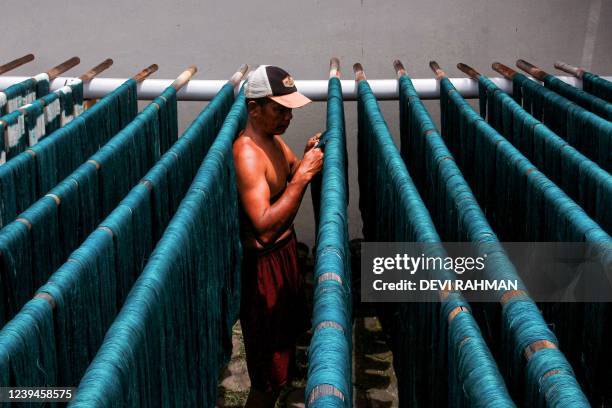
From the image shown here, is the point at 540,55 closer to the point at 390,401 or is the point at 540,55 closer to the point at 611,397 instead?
the point at 390,401

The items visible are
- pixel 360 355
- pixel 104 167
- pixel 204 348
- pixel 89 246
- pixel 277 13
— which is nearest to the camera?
pixel 89 246

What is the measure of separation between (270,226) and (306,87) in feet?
3.39

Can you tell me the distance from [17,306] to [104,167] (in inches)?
22.8

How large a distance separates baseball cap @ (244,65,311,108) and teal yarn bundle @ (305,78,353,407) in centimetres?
69

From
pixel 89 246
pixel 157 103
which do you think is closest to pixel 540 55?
pixel 157 103

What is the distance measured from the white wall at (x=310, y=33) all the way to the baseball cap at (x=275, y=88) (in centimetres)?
215

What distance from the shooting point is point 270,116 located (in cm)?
284

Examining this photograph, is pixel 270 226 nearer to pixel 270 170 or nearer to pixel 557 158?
pixel 270 170

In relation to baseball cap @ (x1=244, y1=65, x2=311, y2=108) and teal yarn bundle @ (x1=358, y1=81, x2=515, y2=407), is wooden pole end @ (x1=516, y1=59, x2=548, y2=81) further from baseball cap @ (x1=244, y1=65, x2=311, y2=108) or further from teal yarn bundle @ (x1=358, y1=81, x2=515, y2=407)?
baseball cap @ (x1=244, y1=65, x2=311, y2=108)

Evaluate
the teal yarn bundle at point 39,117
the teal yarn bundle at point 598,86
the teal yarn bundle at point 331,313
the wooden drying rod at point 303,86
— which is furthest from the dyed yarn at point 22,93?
the teal yarn bundle at point 598,86

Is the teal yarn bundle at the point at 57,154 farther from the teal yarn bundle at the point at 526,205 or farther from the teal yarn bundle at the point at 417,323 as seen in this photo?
the teal yarn bundle at the point at 526,205

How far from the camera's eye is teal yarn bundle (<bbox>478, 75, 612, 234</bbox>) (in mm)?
1854

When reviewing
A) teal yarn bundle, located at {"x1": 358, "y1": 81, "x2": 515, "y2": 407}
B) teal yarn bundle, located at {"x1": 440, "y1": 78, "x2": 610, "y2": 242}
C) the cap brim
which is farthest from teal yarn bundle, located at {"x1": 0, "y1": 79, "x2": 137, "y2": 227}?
teal yarn bundle, located at {"x1": 440, "y1": 78, "x2": 610, "y2": 242}

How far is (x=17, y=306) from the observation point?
5.84ft
